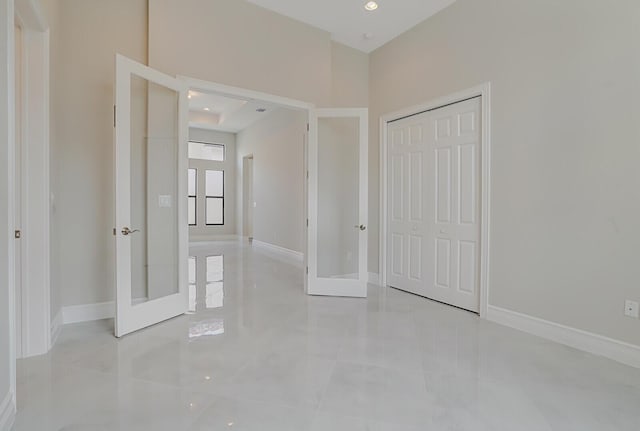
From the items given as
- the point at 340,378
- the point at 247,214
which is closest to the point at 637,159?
the point at 340,378

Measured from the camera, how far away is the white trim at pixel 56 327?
8.85 feet

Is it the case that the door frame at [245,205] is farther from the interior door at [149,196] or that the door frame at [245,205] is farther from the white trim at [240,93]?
the interior door at [149,196]

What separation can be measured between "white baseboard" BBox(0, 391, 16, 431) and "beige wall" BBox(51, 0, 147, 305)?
1.45m

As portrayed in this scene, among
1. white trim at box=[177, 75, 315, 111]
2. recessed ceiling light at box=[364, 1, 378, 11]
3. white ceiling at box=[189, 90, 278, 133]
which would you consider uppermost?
white ceiling at box=[189, 90, 278, 133]

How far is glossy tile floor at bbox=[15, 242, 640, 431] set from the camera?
5.75 feet

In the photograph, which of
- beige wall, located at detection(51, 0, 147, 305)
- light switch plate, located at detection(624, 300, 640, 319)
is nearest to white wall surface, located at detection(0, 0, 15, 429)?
beige wall, located at detection(51, 0, 147, 305)

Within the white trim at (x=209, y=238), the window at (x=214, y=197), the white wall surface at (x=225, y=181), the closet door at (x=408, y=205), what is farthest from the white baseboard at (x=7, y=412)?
the window at (x=214, y=197)

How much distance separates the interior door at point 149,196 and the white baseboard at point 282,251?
334 cm

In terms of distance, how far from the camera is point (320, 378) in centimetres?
217

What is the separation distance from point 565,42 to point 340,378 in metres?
3.20

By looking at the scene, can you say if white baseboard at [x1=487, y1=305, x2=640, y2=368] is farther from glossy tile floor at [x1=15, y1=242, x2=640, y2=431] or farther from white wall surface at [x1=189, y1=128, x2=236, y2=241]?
white wall surface at [x1=189, y1=128, x2=236, y2=241]

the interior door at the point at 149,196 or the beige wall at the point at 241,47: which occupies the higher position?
the beige wall at the point at 241,47

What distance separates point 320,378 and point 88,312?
8.01 feet

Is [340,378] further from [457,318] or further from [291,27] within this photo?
[291,27]
